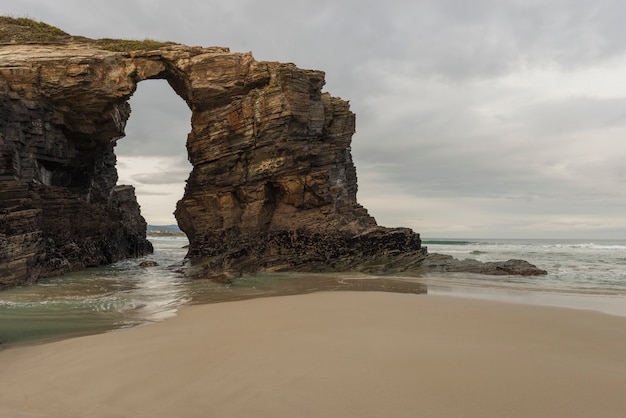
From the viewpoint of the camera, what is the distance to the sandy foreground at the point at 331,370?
128 inches

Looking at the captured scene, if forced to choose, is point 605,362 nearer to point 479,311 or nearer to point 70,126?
point 479,311

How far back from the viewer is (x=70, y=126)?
2244 cm

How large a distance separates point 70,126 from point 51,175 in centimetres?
311

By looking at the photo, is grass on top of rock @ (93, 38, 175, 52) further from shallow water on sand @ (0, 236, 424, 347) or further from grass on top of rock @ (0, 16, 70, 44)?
shallow water on sand @ (0, 236, 424, 347)

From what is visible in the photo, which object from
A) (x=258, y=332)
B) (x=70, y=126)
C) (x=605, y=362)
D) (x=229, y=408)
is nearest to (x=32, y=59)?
(x=70, y=126)

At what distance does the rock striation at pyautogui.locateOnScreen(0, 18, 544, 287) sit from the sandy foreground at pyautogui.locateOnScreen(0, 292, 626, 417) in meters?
14.1

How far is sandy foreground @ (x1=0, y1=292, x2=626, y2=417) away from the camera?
3242mm

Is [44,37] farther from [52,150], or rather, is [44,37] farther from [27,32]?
[52,150]

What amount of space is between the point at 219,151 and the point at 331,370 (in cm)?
2156

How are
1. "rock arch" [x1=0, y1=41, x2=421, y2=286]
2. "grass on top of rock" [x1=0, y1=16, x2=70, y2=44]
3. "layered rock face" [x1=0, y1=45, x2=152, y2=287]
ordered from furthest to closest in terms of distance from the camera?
"grass on top of rock" [x1=0, y1=16, x2=70, y2=44] < "rock arch" [x1=0, y1=41, x2=421, y2=286] < "layered rock face" [x1=0, y1=45, x2=152, y2=287]

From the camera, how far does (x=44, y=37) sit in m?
24.2

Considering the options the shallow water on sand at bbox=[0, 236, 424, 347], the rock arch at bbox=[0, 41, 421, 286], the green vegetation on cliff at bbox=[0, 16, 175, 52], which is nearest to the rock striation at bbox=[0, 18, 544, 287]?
the rock arch at bbox=[0, 41, 421, 286]

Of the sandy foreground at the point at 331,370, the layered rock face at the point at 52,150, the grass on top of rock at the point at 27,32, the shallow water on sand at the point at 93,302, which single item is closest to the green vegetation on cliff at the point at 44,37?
the grass on top of rock at the point at 27,32

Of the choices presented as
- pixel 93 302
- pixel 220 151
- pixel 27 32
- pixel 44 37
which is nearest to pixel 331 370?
pixel 93 302
